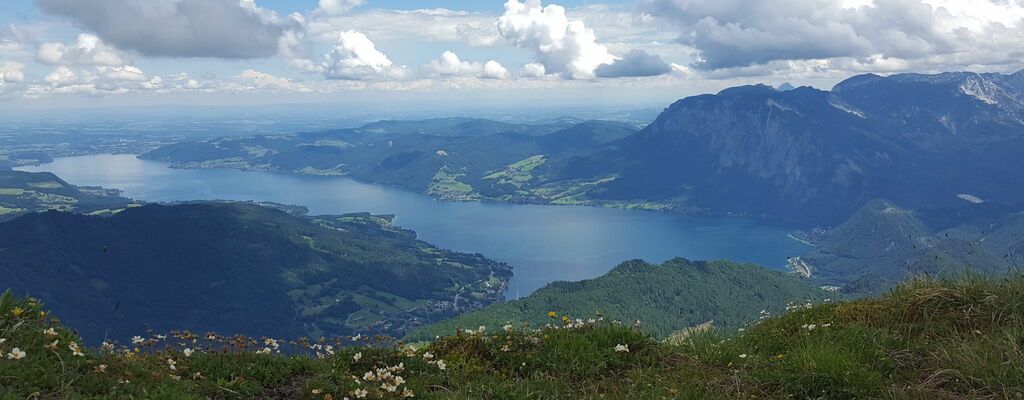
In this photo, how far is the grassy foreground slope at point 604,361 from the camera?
7.94 metres

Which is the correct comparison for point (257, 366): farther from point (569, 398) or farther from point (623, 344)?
point (623, 344)

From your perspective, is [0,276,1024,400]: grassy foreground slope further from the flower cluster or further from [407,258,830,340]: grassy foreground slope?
[407,258,830,340]: grassy foreground slope

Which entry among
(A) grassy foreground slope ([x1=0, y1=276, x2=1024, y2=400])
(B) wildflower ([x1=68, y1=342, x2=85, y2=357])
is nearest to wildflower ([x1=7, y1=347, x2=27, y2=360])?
→ (A) grassy foreground slope ([x1=0, y1=276, x2=1024, y2=400])

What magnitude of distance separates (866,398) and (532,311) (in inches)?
6781

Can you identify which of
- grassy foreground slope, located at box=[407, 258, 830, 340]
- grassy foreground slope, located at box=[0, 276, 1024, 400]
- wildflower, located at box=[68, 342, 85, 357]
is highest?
wildflower, located at box=[68, 342, 85, 357]

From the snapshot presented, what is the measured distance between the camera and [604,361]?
986cm

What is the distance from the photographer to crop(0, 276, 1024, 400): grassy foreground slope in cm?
794

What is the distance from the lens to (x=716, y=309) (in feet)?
640

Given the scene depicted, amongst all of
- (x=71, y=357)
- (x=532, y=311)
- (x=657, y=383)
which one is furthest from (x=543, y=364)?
(x=532, y=311)

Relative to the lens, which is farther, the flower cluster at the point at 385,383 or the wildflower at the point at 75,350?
the flower cluster at the point at 385,383

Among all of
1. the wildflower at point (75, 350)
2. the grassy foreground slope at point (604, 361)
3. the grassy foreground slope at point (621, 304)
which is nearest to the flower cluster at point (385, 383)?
the grassy foreground slope at point (604, 361)

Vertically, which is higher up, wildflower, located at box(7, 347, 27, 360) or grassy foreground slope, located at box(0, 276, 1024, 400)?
wildflower, located at box(7, 347, 27, 360)

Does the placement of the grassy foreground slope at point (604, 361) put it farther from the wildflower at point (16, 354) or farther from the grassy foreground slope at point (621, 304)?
the grassy foreground slope at point (621, 304)

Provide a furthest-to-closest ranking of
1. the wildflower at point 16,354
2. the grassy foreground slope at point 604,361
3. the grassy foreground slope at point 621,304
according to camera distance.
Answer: the grassy foreground slope at point 621,304, the grassy foreground slope at point 604,361, the wildflower at point 16,354
